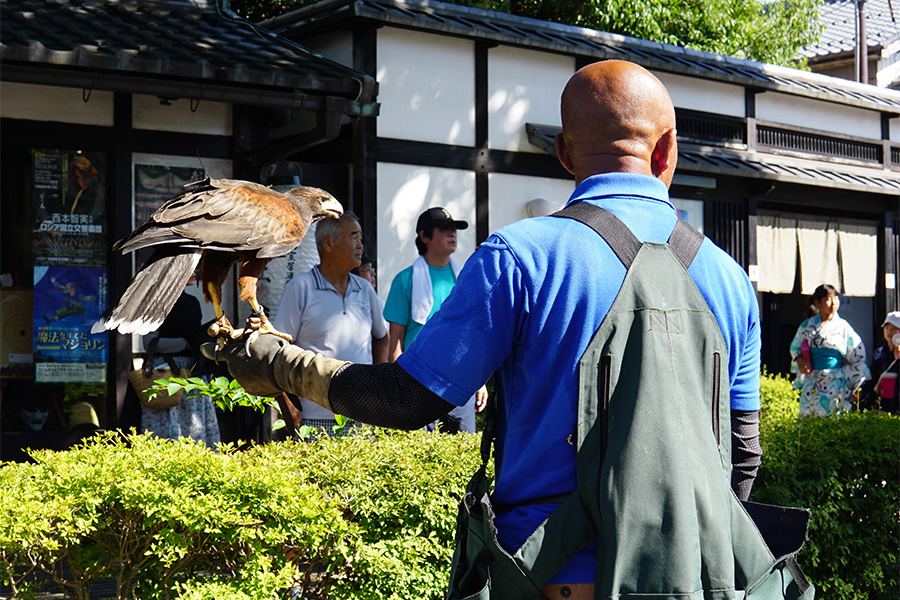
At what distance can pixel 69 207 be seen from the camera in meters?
8.00

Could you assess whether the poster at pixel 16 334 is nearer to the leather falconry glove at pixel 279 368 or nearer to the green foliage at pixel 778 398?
the green foliage at pixel 778 398

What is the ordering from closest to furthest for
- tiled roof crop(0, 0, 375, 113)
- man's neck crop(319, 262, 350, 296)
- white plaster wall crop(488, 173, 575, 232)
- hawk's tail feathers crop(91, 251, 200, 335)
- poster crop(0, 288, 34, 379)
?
hawk's tail feathers crop(91, 251, 200, 335) → man's neck crop(319, 262, 350, 296) → tiled roof crop(0, 0, 375, 113) → poster crop(0, 288, 34, 379) → white plaster wall crop(488, 173, 575, 232)

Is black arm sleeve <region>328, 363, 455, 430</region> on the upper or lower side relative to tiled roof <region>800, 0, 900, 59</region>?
lower

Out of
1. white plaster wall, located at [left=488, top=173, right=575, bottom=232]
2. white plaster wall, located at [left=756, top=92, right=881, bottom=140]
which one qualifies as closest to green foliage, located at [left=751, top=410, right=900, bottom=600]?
white plaster wall, located at [left=488, top=173, right=575, bottom=232]

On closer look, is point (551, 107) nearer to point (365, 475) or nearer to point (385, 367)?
point (365, 475)

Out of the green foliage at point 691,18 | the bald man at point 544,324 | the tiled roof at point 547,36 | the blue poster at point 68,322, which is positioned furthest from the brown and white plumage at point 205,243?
the green foliage at point 691,18

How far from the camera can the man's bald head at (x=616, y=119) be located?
81.1 inches

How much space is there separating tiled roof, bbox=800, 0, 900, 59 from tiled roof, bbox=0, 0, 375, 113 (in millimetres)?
20209

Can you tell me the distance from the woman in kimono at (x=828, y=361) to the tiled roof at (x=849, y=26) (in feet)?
54.3

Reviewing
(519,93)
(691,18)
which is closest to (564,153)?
(519,93)

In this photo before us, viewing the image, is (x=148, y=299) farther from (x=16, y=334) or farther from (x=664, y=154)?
(x=16, y=334)

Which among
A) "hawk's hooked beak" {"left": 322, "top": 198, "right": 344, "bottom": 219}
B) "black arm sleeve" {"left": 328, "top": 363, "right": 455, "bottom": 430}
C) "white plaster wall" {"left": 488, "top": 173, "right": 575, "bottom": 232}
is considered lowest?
"black arm sleeve" {"left": 328, "top": 363, "right": 455, "bottom": 430}

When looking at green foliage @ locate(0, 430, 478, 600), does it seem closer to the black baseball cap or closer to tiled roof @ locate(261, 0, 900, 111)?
the black baseball cap

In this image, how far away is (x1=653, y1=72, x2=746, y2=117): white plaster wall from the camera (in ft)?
38.9
